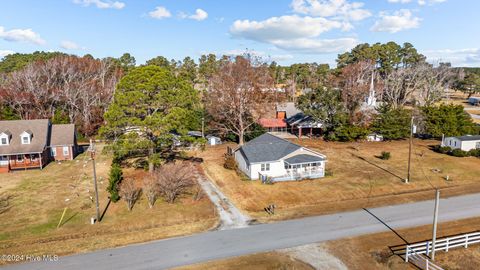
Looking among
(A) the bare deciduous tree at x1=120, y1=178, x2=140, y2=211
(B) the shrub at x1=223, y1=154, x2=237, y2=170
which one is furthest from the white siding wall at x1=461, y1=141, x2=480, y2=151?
(A) the bare deciduous tree at x1=120, y1=178, x2=140, y2=211

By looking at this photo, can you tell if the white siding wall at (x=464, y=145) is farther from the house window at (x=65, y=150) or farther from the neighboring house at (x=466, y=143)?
the house window at (x=65, y=150)

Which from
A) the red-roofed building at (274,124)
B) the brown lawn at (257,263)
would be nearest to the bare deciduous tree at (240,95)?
the red-roofed building at (274,124)

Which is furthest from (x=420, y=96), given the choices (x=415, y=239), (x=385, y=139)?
(x=415, y=239)

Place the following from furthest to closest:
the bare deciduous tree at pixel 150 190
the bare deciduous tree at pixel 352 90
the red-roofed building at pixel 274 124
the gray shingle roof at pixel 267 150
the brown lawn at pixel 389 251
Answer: the red-roofed building at pixel 274 124
the bare deciduous tree at pixel 352 90
the gray shingle roof at pixel 267 150
the bare deciduous tree at pixel 150 190
the brown lawn at pixel 389 251

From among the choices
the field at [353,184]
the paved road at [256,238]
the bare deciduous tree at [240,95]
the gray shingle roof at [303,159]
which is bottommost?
the paved road at [256,238]

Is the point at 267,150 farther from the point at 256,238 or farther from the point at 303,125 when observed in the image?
the point at 303,125

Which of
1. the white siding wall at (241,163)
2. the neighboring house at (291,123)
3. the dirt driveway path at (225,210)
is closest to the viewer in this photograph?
the dirt driveway path at (225,210)

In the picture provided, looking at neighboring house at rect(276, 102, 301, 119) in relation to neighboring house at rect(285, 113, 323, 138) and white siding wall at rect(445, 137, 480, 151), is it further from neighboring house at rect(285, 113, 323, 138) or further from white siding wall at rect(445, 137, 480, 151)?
white siding wall at rect(445, 137, 480, 151)
